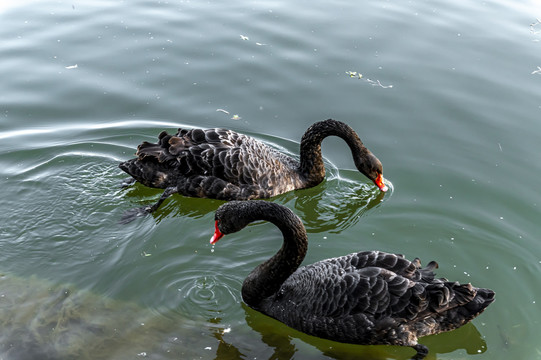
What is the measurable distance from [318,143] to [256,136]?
4.09ft

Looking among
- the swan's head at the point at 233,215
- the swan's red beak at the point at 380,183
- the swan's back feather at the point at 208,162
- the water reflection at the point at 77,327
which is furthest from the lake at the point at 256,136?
the swan's head at the point at 233,215

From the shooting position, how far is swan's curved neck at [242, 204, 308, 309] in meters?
5.84

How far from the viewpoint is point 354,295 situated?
563 centimetres

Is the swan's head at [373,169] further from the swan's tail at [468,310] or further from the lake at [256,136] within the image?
the swan's tail at [468,310]

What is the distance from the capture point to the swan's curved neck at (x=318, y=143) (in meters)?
8.01

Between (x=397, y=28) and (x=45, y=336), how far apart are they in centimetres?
899

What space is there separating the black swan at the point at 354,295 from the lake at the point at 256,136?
0.77ft

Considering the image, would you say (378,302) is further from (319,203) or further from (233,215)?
(319,203)

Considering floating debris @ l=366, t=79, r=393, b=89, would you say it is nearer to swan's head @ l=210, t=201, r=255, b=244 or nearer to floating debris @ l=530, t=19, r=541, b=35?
floating debris @ l=530, t=19, r=541, b=35

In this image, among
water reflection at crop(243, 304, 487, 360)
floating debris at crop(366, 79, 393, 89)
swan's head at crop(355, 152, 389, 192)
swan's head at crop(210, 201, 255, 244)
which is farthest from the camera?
floating debris at crop(366, 79, 393, 89)

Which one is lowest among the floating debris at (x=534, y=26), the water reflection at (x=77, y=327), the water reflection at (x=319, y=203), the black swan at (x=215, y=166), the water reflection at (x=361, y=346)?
the water reflection at (x=77, y=327)

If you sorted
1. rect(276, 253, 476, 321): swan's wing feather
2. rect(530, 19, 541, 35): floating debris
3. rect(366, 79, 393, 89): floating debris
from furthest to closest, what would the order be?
rect(530, 19, 541, 35): floating debris, rect(366, 79, 393, 89): floating debris, rect(276, 253, 476, 321): swan's wing feather

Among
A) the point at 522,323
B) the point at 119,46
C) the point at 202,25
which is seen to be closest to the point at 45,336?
the point at 522,323

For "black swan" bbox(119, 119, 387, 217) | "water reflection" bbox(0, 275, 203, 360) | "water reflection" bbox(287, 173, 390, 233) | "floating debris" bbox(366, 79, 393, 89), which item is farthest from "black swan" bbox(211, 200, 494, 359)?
"floating debris" bbox(366, 79, 393, 89)
